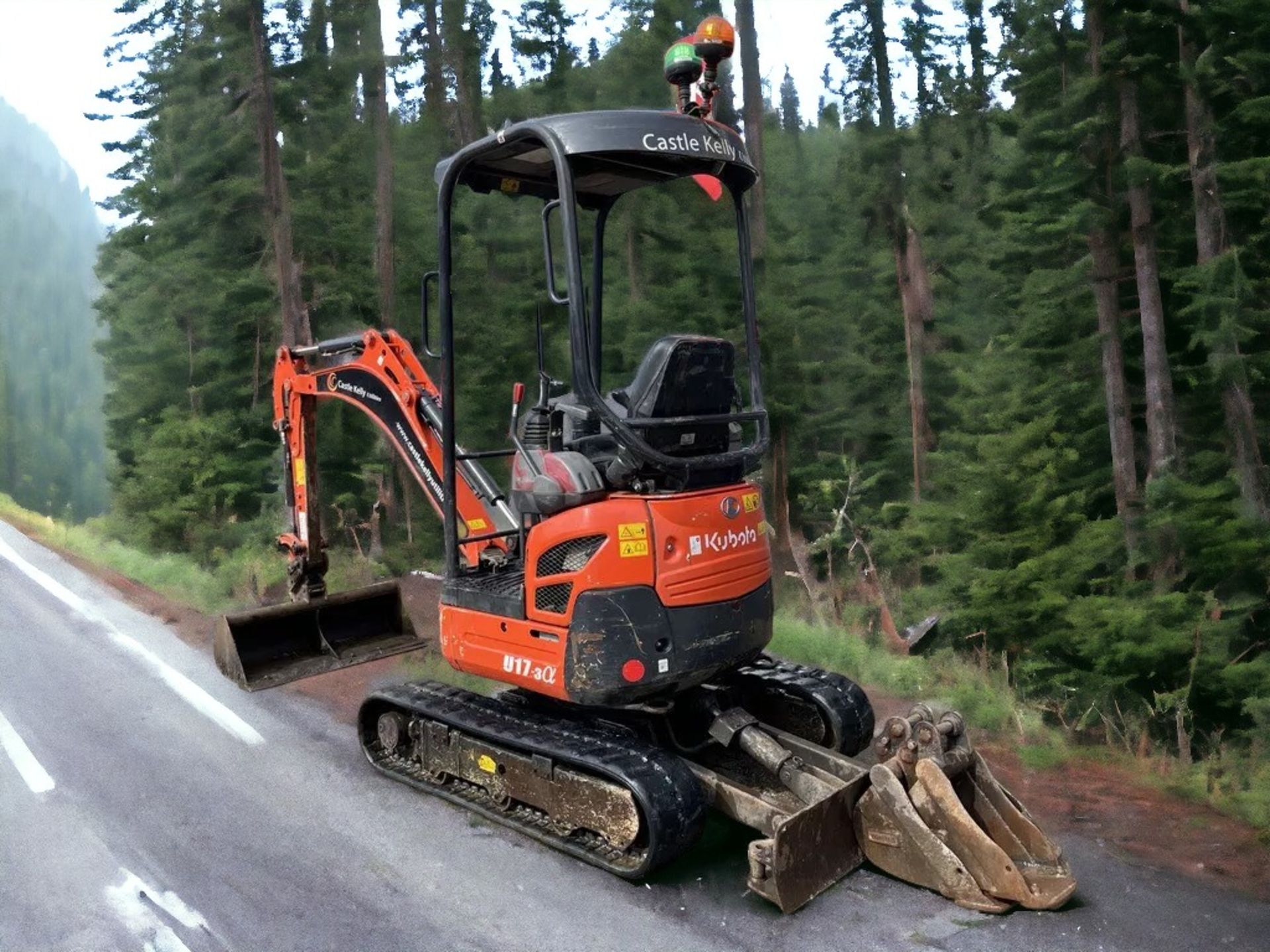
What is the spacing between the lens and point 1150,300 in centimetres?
1266

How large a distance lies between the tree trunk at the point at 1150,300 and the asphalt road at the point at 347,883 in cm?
878

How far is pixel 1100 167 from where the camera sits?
13.8 meters

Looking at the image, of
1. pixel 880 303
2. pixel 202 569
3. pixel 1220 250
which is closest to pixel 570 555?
pixel 1220 250

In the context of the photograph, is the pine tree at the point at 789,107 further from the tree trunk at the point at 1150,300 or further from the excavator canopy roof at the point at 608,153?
the excavator canopy roof at the point at 608,153

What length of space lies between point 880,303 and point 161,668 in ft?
68.9

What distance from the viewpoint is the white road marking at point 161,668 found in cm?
707

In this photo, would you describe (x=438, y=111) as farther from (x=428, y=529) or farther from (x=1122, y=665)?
(x=1122, y=665)

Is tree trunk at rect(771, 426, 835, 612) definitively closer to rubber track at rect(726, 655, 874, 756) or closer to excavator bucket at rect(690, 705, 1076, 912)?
rubber track at rect(726, 655, 874, 756)

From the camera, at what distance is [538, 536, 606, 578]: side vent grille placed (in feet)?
16.5

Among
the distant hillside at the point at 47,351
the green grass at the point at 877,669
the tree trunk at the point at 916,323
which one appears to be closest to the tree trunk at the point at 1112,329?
the green grass at the point at 877,669

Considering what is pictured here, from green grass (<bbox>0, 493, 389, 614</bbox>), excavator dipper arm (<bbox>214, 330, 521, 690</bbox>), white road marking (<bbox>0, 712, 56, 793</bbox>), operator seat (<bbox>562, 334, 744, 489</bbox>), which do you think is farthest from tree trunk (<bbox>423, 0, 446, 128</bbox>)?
operator seat (<bbox>562, 334, 744, 489</bbox>)

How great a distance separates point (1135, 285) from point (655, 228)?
7339mm

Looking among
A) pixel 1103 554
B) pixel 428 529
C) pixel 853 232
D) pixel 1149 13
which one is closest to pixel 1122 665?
pixel 1103 554

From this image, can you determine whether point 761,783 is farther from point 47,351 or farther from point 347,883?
point 47,351
